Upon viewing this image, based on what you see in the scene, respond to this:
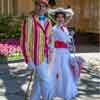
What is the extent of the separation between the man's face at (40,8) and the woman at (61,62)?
0.63 metres

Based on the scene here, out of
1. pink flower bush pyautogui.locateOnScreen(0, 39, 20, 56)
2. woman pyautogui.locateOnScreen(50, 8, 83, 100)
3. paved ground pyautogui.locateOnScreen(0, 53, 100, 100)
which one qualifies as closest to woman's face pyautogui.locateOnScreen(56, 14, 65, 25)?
woman pyautogui.locateOnScreen(50, 8, 83, 100)

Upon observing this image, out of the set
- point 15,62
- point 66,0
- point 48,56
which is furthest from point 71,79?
point 66,0

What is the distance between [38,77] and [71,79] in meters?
0.83

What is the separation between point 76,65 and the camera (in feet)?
23.6

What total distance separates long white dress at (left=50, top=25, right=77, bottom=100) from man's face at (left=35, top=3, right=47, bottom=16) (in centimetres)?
65

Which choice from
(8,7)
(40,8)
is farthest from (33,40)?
(8,7)

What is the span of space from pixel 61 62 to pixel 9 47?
598 cm

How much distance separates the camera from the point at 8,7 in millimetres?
18000

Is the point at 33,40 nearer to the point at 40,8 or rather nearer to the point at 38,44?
the point at 38,44

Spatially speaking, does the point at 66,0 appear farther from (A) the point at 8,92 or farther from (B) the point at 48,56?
(B) the point at 48,56

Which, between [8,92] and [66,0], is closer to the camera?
[8,92]

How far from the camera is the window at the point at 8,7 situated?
1775cm

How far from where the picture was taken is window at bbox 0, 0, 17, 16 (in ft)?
58.2

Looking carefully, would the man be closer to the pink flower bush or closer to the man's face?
the man's face
